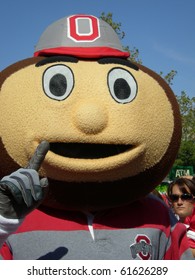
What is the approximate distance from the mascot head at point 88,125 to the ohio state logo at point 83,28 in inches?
1.7

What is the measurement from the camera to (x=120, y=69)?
2027 mm

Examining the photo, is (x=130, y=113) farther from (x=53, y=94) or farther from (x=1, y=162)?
(x=1, y=162)

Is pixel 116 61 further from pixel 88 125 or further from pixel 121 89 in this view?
pixel 88 125

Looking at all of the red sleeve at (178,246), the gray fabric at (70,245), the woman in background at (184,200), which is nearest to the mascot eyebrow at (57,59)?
the gray fabric at (70,245)

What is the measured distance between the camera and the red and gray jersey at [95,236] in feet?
6.28

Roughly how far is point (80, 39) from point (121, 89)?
1.19 feet

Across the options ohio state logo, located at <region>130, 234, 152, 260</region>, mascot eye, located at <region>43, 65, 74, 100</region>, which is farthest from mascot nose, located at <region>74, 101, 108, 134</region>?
ohio state logo, located at <region>130, 234, 152, 260</region>

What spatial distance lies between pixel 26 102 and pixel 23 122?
90mm

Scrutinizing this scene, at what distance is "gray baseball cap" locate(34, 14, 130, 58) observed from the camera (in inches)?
82.2

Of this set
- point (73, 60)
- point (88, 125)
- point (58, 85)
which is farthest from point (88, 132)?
point (73, 60)

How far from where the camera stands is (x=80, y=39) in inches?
83.8

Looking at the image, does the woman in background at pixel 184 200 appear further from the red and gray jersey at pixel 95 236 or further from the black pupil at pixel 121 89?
the black pupil at pixel 121 89

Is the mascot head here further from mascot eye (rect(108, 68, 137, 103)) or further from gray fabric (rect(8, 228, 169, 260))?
gray fabric (rect(8, 228, 169, 260))
